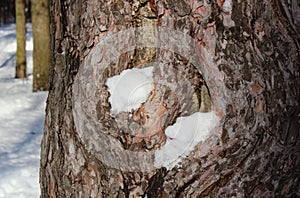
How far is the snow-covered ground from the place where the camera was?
400 cm

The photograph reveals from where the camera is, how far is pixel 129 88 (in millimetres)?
1282

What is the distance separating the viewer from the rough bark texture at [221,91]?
1.20 metres

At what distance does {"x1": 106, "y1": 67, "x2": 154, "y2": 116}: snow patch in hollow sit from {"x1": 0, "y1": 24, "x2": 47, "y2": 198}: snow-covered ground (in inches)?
106

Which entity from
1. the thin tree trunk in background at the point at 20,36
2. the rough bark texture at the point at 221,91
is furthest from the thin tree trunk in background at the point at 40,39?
the rough bark texture at the point at 221,91

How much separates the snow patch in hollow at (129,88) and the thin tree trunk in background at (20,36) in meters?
9.39

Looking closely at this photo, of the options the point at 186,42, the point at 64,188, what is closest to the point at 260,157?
the point at 186,42

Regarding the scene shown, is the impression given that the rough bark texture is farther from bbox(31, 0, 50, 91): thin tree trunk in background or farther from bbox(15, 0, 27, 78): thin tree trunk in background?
bbox(15, 0, 27, 78): thin tree trunk in background

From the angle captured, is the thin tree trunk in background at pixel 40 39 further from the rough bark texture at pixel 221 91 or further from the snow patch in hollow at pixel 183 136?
the snow patch in hollow at pixel 183 136

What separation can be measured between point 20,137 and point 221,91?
4.80 m

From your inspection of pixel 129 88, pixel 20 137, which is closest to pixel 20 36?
pixel 20 137

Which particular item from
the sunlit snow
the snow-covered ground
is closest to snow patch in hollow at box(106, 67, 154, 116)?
the sunlit snow

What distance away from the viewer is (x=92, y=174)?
4.31ft

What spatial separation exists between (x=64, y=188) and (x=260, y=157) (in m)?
0.59

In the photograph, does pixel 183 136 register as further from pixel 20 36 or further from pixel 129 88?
pixel 20 36
